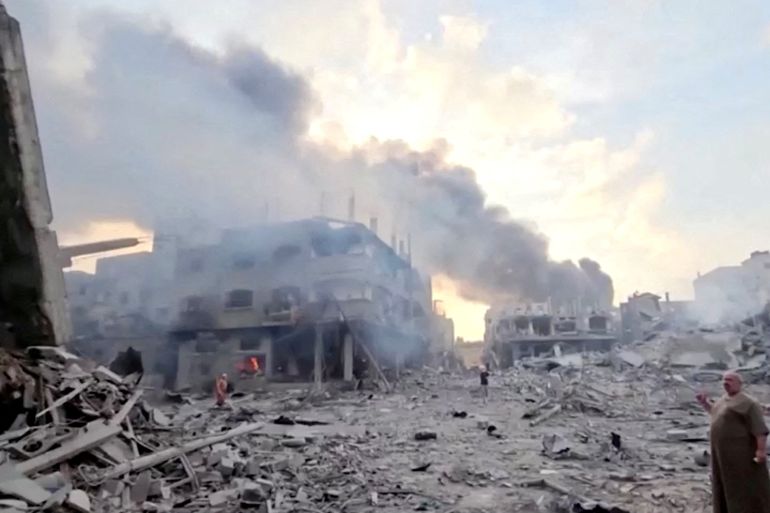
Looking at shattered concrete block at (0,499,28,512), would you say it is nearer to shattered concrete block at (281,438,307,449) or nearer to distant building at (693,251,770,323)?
shattered concrete block at (281,438,307,449)

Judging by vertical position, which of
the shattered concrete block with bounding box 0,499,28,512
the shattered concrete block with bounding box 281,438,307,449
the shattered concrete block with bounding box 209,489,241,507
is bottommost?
the shattered concrete block with bounding box 281,438,307,449

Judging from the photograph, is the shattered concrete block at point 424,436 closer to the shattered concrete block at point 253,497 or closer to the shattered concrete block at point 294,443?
Result: the shattered concrete block at point 294,443

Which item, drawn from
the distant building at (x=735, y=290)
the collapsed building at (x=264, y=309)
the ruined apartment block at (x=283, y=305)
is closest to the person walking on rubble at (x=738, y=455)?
the collapsed building at (x=264, y=309)

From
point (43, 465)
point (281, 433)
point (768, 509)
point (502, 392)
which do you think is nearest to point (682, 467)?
point (768, 509)

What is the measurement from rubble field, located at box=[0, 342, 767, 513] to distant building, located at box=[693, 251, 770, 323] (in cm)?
3940

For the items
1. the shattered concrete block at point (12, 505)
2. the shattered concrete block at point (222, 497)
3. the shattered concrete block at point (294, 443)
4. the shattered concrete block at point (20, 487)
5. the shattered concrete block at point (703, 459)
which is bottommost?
the shattered concrete block at point (703, 459)

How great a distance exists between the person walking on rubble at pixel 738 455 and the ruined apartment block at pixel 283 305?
23458mm

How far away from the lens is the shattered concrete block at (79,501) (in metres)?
5.18

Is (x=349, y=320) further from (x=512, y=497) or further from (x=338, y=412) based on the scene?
(x=512, y=497)

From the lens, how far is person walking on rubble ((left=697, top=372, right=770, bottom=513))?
16.0 ft

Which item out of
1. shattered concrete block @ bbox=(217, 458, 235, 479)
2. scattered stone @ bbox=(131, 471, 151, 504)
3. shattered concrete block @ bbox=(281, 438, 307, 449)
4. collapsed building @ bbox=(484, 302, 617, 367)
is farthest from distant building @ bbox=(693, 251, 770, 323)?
scattered stone @ bbox=(131, 471, 151, 504)

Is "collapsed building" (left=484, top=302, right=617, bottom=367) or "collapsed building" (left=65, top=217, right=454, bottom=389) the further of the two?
"collapsed building" (left=484, top=302, right=617, bottom=367)

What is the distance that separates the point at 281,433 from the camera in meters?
11.8

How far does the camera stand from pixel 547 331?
2010 inches
